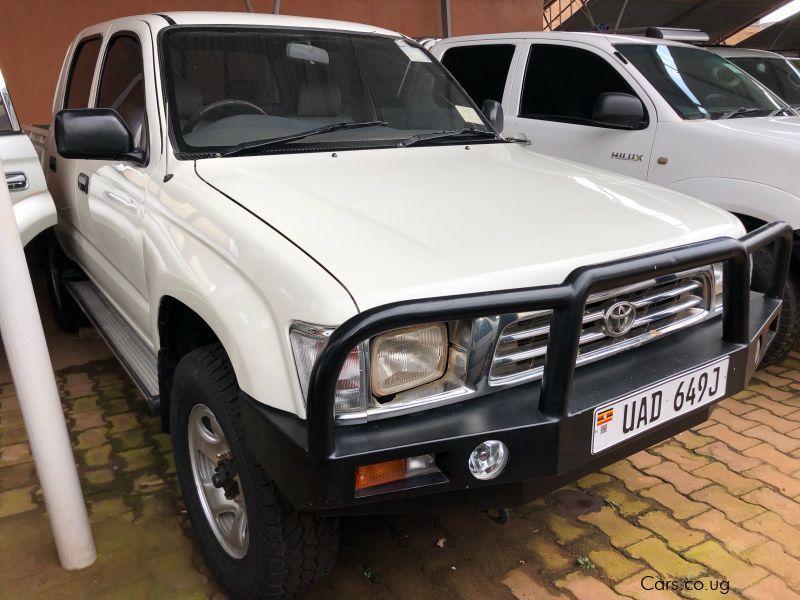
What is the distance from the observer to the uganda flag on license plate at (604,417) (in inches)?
72.6

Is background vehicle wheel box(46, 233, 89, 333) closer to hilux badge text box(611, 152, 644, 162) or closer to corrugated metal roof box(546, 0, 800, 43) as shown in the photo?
hilux badge text box(611, 152, 644, 162)

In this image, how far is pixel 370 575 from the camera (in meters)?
2.39

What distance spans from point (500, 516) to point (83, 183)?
2428 mm

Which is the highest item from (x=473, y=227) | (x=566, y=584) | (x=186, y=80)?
(x=186, y=80)

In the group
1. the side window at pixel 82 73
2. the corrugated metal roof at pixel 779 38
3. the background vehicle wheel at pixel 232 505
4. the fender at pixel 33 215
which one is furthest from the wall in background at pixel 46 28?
the corrugated metal roof at pixel 779 38

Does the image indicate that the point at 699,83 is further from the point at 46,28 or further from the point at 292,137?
the point at 46,28

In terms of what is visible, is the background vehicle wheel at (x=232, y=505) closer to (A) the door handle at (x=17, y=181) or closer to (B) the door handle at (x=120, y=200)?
(B) the door handle at (x=120, y=200)

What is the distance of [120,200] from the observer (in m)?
2.82

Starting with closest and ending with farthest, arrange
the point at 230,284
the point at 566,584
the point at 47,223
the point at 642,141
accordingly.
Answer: the point at 230,284, the point at 566,584, the point at 47,223, the point at 642,141

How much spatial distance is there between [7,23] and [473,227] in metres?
7.08

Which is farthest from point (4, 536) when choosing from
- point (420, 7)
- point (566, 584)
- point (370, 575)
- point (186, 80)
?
point (420, 7)

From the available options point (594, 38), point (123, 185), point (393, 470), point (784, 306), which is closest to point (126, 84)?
point (123, 185)

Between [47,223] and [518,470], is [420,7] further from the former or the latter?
[518,470]

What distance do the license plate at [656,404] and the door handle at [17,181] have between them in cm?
301
